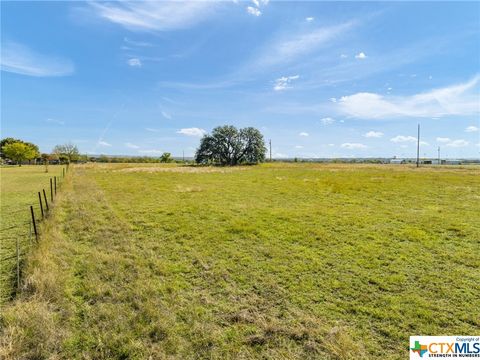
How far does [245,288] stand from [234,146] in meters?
62.5

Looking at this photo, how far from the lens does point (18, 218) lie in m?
10.1

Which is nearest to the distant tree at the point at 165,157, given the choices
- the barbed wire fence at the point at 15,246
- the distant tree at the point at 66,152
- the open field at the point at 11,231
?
the distant tree at the point at 66,152

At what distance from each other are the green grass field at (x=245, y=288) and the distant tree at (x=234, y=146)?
5739cm

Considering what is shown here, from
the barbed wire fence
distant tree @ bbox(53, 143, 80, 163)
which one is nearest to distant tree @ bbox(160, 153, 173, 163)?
distant tree @ bbox(53, 143, 80, 163)

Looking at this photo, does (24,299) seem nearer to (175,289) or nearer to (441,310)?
(175,289)

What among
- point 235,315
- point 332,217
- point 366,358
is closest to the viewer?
point 366,358

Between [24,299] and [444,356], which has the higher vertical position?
[24,299]

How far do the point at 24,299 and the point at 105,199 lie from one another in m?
10.5

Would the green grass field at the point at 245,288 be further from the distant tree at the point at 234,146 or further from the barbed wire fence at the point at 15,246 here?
the distant tree at the point at 234,146

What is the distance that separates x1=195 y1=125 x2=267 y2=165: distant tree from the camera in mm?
66062

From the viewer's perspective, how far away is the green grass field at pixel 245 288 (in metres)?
3.37

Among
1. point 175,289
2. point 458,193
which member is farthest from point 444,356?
point 458,193

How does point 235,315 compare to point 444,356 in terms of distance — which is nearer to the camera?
point 444,356

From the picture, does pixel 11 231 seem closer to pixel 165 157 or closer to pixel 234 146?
pixel 234 146
